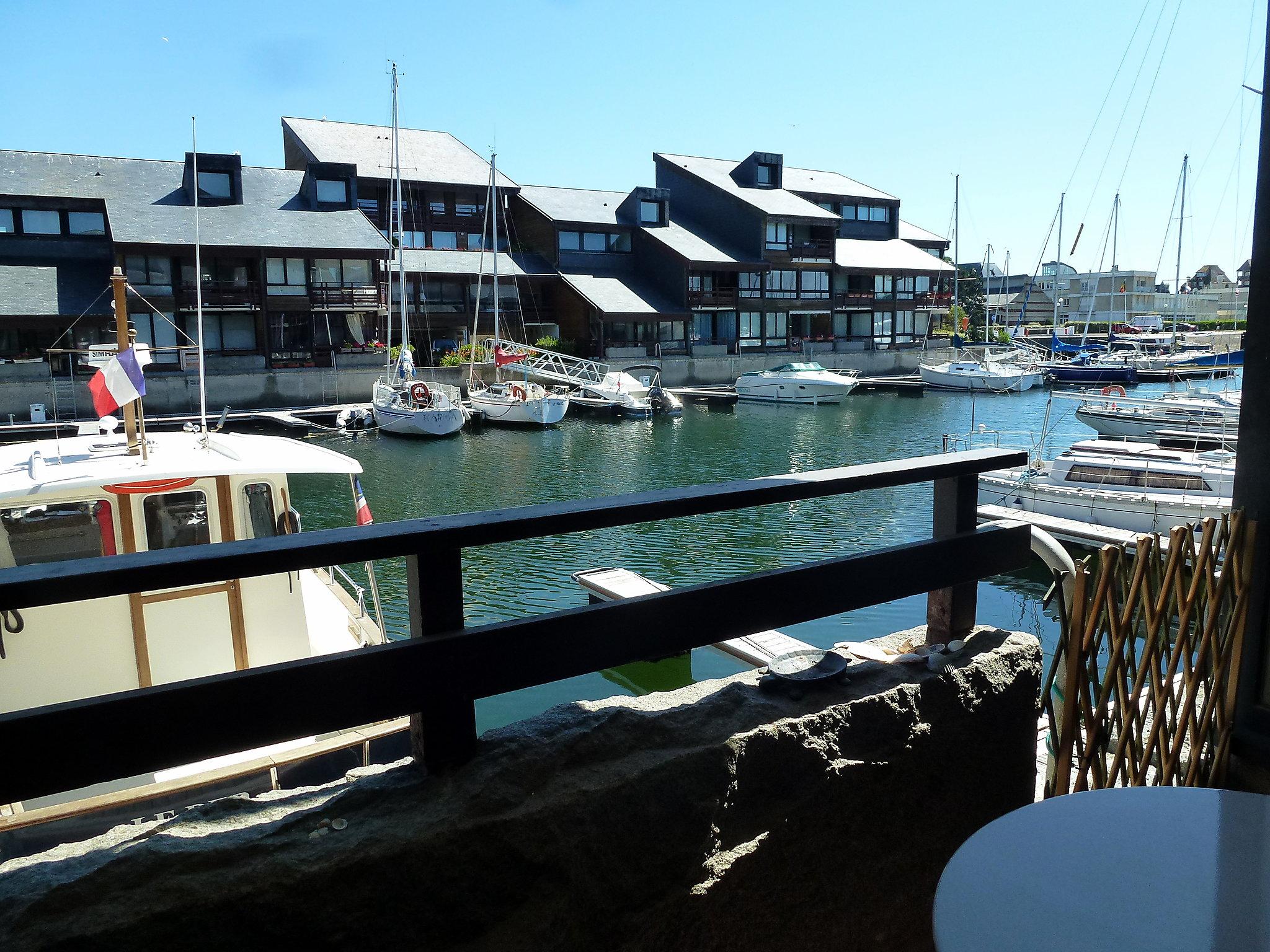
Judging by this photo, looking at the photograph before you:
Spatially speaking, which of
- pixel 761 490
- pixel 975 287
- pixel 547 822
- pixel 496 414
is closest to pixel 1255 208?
pixel 761 490

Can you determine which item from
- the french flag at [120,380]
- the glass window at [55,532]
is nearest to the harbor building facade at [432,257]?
the french flag at [120,380]

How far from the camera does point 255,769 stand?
5711 mm

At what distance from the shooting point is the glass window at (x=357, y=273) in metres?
41.5

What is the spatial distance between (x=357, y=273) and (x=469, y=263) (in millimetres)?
6222

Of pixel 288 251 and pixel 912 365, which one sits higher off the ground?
pixel 288 251

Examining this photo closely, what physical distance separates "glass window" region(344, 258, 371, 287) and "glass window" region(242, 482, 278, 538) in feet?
121

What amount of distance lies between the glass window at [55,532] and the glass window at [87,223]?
38.1 m

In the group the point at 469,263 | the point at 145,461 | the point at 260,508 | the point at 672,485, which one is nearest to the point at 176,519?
the point at 145,461

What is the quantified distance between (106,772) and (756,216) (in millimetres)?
53682

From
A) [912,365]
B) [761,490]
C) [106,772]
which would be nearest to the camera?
[106,772]

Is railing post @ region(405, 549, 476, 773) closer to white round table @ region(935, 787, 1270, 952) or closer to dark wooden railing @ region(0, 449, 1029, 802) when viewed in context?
dark wooden railing @ region(0, 449, 1029, 802)

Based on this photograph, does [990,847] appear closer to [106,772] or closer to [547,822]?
[547,822]

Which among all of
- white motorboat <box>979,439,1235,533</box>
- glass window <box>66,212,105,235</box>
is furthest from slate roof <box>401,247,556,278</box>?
white motorboat <box>979,439,1235,533</box>

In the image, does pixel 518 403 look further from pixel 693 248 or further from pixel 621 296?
pixel 693 248
